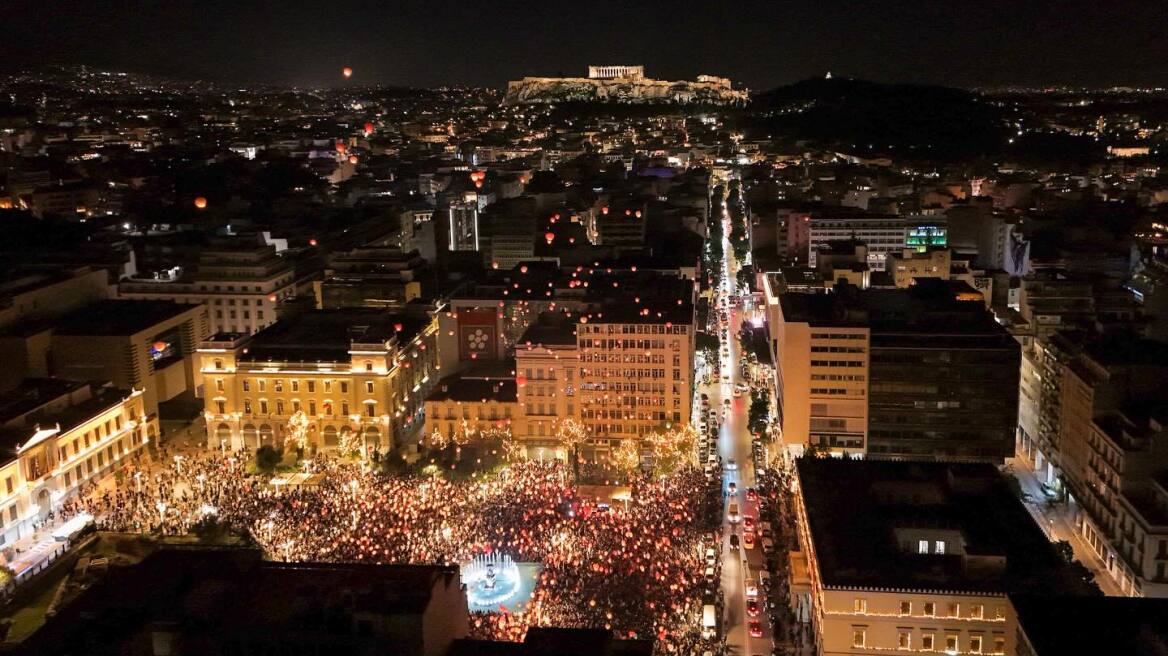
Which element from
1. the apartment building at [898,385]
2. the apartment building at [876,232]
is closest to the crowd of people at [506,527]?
the apartment building at [898,385]

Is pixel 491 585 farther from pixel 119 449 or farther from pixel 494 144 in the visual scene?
pixel 494 144

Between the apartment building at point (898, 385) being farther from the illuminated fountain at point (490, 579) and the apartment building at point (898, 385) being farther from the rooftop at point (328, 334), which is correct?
the rooftop at point (328, 334)

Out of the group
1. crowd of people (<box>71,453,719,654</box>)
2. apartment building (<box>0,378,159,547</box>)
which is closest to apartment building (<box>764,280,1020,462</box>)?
crowd of people (<box>71,453,719,654</box>)

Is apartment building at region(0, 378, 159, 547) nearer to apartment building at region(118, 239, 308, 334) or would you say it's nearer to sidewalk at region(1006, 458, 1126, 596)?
apartment building at region(118, 239, 308, 334)

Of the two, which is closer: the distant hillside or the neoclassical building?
the neoclassical building

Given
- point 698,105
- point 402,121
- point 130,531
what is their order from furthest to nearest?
point 698,105 < point 402,121 < point 130,531

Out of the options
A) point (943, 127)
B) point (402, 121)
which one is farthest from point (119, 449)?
point (402, 121)
